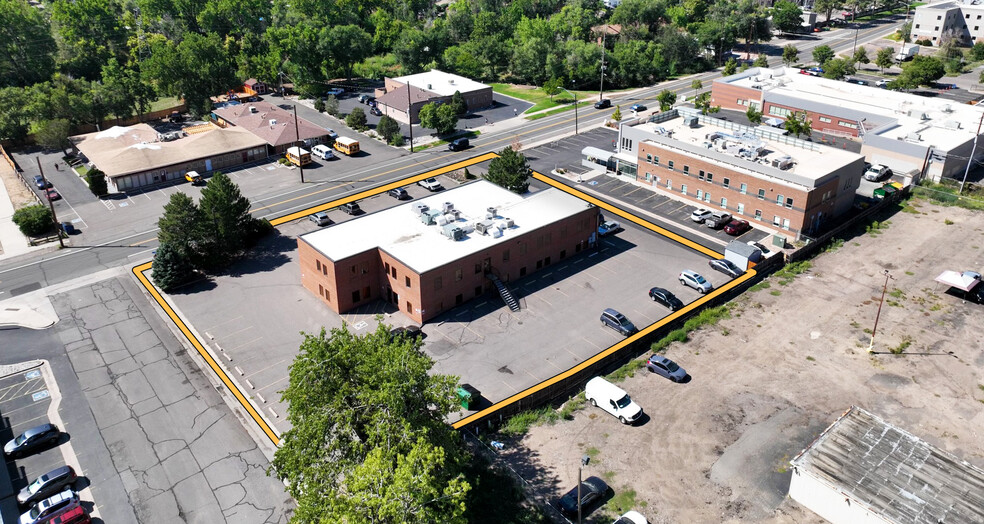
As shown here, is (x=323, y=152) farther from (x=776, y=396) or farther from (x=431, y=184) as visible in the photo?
(x=776, y=396)

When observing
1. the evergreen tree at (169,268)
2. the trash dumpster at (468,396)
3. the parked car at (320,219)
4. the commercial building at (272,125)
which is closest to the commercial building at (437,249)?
the trash dumpster at (468,396)

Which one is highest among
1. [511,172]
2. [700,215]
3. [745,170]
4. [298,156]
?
[745,170]

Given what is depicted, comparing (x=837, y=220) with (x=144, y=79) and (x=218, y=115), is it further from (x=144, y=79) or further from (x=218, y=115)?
(x=144, y=79)

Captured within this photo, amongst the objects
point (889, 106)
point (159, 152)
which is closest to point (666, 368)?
point (889, 106)

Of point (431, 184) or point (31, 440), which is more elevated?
point (431, 184)

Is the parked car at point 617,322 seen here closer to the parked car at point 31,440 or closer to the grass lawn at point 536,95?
the parked car at point 31,440

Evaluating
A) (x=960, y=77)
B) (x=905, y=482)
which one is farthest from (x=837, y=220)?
(x=960, y=77)

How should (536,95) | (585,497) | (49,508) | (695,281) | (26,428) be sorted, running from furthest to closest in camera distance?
(536,95) → (695,281) → (26,428) → (585,497) → (49,508)
